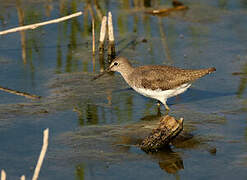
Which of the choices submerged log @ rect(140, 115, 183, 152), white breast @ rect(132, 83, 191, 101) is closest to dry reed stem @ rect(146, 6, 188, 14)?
white breast @ rect(132, 83, 191, 101)

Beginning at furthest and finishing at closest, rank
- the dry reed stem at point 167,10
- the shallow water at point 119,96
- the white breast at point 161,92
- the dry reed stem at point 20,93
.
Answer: the dry reed stem at point 167,10, the dry reed stem at point 20,93, the white breast at point 161,92, the shallow water at point 119,96

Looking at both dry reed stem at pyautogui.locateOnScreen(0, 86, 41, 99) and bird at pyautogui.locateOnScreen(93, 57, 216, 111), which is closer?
bird at pyautogui.locateOnScreen(93, 57, 216, 111)

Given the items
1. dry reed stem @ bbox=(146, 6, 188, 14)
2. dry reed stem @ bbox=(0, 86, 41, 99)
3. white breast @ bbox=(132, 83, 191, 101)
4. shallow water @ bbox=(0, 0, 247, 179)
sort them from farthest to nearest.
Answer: dry reed stem @ bbox=(146, 6, 188, 14)
dry reed stem @ bbox=(0, 86, 41, 99)
white breast @ bbox=(132, 83, 191, 101)
shallow water @ bbox=(0, 0, 247, 179)

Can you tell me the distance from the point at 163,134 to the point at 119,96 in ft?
8.46

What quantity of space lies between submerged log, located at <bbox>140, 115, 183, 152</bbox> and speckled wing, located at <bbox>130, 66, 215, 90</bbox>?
1.85 meters

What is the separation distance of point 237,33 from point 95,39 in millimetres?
3296

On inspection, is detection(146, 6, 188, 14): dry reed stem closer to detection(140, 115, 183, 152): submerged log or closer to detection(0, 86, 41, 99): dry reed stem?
detection(0, 86, 41, 99): dry reed stem

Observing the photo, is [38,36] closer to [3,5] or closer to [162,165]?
[3,5]

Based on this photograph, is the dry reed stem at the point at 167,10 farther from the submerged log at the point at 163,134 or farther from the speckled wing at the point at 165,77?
the submerged log at the point at 163,134

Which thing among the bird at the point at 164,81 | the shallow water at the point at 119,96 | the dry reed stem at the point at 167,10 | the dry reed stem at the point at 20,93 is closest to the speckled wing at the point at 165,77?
the bird at the point at 164,81

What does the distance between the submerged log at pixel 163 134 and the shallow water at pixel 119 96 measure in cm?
14

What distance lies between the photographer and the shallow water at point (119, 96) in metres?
7.02

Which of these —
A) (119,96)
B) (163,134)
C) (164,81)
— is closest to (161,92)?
(164,81)

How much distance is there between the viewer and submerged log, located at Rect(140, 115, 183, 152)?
23.2ft
